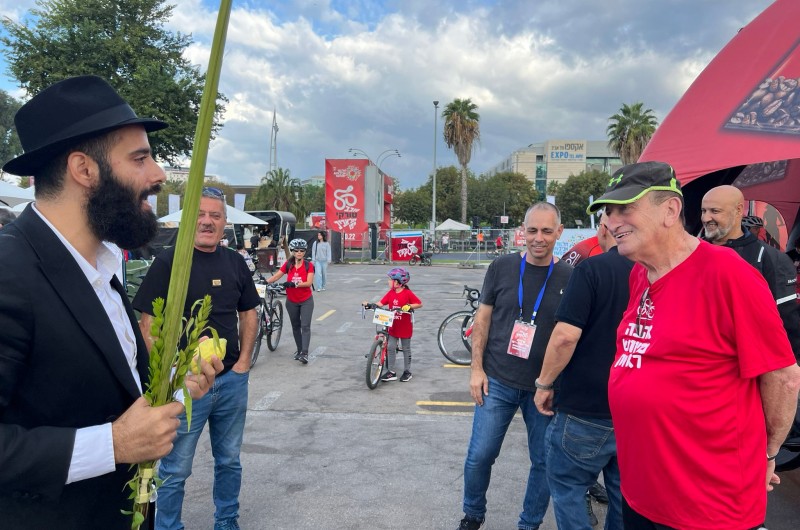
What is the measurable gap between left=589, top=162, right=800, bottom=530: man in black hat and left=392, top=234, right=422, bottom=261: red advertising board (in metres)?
27.8

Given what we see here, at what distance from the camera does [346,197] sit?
3259 cm

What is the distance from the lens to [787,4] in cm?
464

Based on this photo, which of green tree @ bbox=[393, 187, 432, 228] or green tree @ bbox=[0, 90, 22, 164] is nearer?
green tree @ bbox=[0, 90, 22, 164]

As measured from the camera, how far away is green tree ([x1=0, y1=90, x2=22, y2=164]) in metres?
30.9

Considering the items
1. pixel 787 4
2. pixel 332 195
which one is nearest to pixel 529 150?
pixel 332 195

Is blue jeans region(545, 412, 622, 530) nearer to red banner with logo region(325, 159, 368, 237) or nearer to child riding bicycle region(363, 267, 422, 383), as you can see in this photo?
child riding bicycle region(363, 267, 422, 383)

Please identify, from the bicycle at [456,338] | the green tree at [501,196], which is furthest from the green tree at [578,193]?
the bicycle at [456,338]

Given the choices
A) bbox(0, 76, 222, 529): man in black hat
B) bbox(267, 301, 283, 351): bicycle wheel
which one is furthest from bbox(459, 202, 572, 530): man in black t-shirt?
bbox(267, 301, 283, 351): bicycle wheel

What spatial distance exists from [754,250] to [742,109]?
1.50m

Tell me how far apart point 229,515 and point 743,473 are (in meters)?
2.76

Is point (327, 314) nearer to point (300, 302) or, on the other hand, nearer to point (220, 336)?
point (300, 302)

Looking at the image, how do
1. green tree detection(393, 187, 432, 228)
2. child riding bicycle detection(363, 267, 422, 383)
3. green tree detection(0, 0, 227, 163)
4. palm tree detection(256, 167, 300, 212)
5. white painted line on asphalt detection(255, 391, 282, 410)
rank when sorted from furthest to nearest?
green tree detection(393, 187, 432, 228) < palm tree detection(256, 167, 300, 212) < green tree detection(0, 0, 227, 163) < child riding bicycle detection(363, 267, 422, 383) < white painted line on asphalt detection(255, 391, 282, 410)

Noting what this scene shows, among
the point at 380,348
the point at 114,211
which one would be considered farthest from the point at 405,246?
the point at 114,211

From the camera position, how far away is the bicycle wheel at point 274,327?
27.9ft
